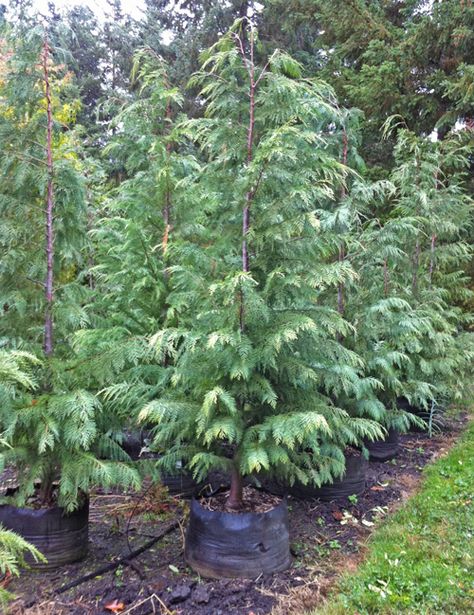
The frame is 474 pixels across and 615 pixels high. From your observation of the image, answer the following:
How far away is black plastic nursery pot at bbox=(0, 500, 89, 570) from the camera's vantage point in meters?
2.77

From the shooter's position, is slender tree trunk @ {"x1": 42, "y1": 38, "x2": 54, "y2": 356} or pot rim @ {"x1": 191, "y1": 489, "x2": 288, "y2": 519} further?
slender tree trunk @ {"x1": 42, "y1": 38, "x2": 54, "y2": 356}

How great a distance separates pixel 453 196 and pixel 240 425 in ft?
15.0

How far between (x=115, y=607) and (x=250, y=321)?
63.6 inches

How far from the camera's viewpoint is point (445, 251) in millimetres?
6152

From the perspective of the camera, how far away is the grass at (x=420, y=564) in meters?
2.44

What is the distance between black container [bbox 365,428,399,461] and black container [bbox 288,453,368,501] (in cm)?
89

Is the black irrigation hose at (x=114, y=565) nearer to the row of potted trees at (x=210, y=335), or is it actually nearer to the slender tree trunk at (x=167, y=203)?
the row of potted trees at (x=210, y=335)

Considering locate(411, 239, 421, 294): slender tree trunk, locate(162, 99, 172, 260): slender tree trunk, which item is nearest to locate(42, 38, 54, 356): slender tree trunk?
locate(162, 99, 172, 260): slender tree trunk

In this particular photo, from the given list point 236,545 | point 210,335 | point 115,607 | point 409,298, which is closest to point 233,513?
point 236,545

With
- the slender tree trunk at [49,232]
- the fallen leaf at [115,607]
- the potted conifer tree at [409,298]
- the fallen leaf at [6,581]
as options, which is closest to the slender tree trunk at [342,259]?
the potted conifer tree at [409,298]

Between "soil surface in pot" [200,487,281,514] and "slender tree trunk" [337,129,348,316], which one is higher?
"slender tree trunk" [337,129,348,316]

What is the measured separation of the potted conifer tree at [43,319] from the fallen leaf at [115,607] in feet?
1.66

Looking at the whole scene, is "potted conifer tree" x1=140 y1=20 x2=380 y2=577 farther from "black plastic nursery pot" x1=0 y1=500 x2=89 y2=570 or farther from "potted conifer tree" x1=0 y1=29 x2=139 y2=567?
"black plastic nursery pot" x1=0 y1=500 x2=89 y2=570

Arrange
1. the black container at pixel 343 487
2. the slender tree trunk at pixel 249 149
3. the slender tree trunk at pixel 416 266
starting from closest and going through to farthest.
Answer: the slender tree trunk at pixel 249 149
the black container at pixel 343 487
the slender tree trunk at pixel 416 266
